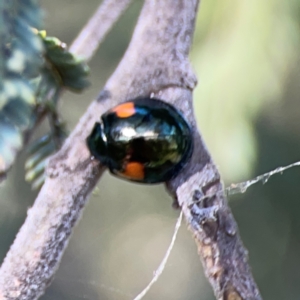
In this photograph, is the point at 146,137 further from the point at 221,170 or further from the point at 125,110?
the point at 221,170

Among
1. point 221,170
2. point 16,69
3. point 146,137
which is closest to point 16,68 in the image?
point 16,69

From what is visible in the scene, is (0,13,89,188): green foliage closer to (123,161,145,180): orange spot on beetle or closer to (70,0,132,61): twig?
(123,161,145,180): orange spot on beetle

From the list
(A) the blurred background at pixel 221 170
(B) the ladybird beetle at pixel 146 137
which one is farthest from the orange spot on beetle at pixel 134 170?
(A) the blurred background at pixel 221 170

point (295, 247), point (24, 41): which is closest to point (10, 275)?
point (24, 41)

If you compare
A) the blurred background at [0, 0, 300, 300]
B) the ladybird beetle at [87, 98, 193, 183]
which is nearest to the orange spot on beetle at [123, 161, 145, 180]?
the ladybird beetle at [87, 98, 193, 183]

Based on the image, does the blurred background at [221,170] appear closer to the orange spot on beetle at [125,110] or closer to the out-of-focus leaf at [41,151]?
the out-of-focus leaf at [41,151]

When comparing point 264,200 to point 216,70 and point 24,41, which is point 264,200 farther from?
point 24,41
